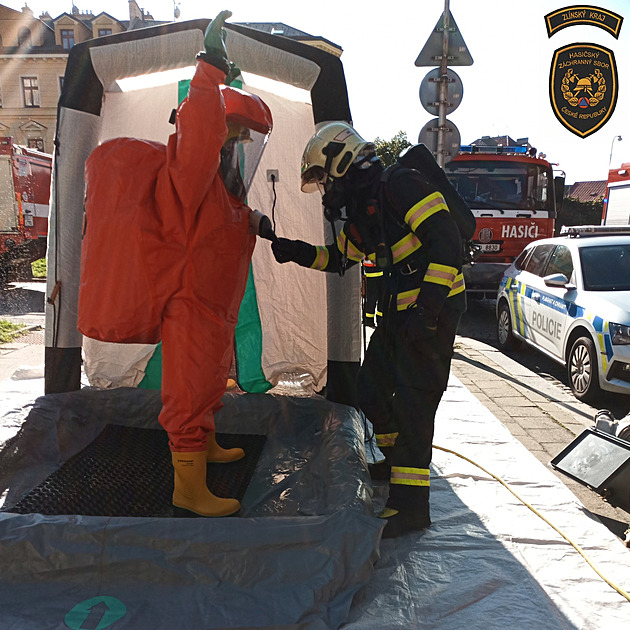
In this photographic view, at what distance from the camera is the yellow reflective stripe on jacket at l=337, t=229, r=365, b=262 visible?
10.2 feet

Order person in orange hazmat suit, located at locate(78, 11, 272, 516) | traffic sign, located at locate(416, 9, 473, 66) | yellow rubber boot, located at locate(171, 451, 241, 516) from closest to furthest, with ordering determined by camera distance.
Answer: person in orange hazmat suit, located at locate(78, 11, 272, 516)
yellow rubber boot, located at locate(171, 451, 241, 516)
traffic sign, located at locate(416, 9, 473, 66)

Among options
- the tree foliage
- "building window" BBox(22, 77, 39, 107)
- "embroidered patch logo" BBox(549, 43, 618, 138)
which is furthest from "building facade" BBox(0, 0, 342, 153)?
"embroidered patch logo" BBox(549, 43, 618, 138)

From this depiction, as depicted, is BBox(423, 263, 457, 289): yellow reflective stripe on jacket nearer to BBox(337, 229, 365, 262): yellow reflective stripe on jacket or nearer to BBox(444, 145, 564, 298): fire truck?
BBox(337, 229, 365, 262): yellow reflective stripe on jacket

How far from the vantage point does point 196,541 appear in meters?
2.20

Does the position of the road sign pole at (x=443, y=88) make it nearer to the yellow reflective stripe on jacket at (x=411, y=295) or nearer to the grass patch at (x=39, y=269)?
the yellow reflective stripe on jacket at (x=411, y=295)

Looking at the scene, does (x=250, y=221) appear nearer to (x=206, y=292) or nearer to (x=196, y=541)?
(x=206, y=292)

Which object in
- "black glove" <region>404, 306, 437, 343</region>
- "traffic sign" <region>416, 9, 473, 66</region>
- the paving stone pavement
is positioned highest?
"traffic sign" <region>416, 9, 473, 66</region>

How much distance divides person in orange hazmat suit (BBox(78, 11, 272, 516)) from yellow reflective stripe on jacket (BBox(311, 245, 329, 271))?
556 millimetres

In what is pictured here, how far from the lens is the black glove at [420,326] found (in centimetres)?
260

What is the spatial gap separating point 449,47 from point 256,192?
3598mm

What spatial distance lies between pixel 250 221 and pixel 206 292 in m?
0.49

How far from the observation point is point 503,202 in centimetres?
986

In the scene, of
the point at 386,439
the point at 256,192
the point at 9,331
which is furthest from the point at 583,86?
the point at 9,331

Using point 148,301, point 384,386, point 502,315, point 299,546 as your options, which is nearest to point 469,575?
point 299,546
